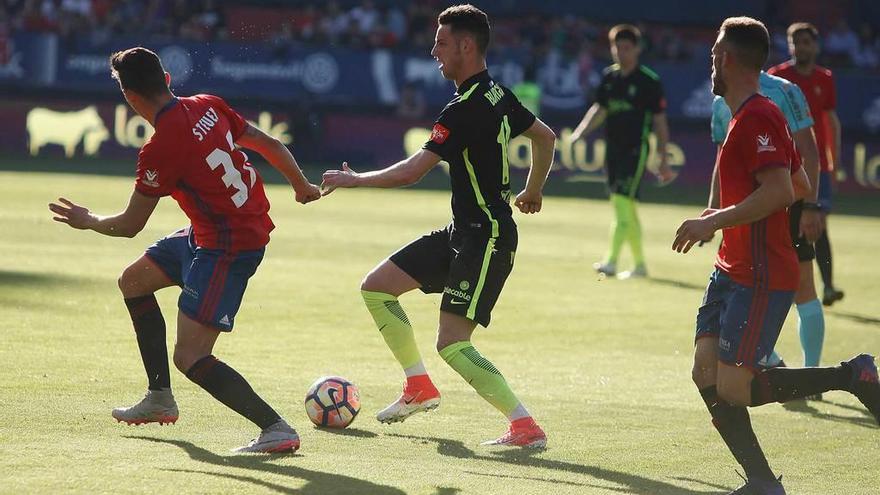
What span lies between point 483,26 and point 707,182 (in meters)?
21.4

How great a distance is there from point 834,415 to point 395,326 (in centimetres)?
275

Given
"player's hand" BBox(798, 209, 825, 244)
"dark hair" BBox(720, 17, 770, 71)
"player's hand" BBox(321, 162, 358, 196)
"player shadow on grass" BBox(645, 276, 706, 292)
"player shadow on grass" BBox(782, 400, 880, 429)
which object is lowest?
"player shadow on grass" BBox(645, 276, 706, 292)

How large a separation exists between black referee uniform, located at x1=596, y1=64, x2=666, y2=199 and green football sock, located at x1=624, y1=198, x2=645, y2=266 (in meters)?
0.17

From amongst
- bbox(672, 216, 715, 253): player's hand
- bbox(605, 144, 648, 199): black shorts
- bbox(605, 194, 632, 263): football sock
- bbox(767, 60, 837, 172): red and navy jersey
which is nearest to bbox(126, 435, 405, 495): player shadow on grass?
bbox(672, 216, 715, 253): player's hand

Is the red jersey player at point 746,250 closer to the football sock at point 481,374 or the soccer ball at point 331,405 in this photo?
the football sock at point 481,374

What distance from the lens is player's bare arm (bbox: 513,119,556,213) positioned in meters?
7.64

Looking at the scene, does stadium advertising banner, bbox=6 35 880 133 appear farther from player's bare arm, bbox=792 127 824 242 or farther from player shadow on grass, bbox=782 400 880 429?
player's bare arm, bbox=792 127 824 242

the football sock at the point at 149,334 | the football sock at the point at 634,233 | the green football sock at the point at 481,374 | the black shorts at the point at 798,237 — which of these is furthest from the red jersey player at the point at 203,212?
the football sock at the point at 634,233

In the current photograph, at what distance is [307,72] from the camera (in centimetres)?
3011

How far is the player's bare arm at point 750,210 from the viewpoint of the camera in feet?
19.8

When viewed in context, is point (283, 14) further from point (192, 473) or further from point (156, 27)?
point (192, 473)

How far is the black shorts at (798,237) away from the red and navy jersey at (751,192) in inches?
89.3

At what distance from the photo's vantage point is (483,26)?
738 cm

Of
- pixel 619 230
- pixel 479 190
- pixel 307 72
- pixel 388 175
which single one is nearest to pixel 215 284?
pixel 388 175
